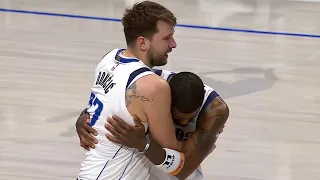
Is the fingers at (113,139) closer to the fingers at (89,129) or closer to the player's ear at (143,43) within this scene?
the fingers at (89,129)

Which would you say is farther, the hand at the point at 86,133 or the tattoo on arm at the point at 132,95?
the hand at the point at 86,133

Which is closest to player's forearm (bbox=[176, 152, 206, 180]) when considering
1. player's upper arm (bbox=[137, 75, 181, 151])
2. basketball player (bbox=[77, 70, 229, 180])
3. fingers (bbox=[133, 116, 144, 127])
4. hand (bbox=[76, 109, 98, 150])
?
basketball player (bbox=[77, 70, 229, 180])

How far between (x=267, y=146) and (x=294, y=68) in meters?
2.36

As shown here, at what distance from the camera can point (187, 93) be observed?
2510 millimetres

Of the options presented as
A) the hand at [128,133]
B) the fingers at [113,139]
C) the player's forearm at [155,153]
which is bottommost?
the player's forearm at [155,153]

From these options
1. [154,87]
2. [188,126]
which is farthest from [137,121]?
A: [188,126]

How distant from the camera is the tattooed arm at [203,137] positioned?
2.62 m

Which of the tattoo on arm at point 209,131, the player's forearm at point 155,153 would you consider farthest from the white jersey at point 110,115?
the tattoo on arm at point 209,131

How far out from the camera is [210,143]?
2682 millimetres

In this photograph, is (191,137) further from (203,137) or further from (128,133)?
(128,133)

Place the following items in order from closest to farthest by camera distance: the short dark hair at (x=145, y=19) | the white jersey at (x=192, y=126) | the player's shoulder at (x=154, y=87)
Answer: the player's shoulder at (x=154, y=87)
the short dark hair at (x=145, y=19)
the white jersey at (x=192, y=126)

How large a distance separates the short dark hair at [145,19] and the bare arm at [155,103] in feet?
0.70

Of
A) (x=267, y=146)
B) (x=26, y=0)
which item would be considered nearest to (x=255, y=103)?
(x=267, y=146)

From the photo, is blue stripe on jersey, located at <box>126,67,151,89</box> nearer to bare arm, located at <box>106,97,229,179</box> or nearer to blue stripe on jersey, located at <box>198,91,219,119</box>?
bare arm, located at <box>106,97,229,179</box>
